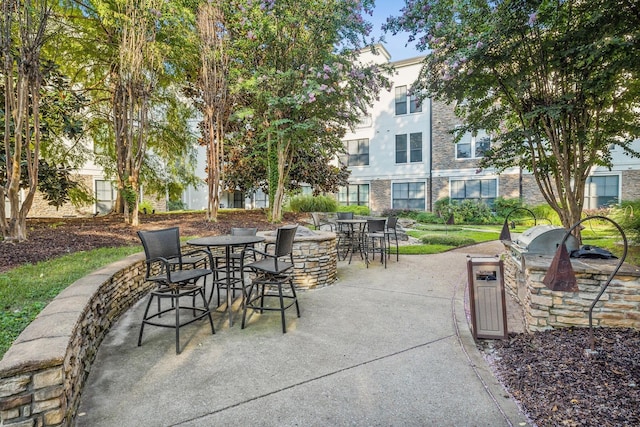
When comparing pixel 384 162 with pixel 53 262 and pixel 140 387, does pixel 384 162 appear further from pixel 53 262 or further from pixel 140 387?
pixel 140 387

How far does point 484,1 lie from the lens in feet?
17.1

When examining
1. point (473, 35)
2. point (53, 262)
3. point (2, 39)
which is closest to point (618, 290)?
point (473, 35)

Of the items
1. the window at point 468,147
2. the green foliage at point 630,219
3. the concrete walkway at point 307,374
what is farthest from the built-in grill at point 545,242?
the window at point 468,147

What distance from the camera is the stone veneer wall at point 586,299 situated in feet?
10.2

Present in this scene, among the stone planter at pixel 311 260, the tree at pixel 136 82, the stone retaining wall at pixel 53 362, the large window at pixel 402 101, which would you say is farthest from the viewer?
the large window at pixel 402 101

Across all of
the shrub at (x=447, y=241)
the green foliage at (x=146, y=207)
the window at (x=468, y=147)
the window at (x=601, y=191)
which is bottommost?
the shrub at (x=447, y=241)

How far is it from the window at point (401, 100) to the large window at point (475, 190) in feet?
16.6

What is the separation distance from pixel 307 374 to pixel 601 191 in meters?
19.0

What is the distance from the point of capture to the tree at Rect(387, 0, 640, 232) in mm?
4445

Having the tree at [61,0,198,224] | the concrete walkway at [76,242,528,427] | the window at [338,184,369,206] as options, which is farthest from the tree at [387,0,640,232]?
the window at [338,184,369,206]

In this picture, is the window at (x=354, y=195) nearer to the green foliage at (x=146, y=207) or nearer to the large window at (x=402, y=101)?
the large window at (x=402, y=101)

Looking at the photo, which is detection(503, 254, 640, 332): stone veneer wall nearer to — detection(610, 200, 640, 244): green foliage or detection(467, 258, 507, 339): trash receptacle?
detection(467, 258, 507, 339): trash receptacle

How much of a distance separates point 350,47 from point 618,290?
9.20 m

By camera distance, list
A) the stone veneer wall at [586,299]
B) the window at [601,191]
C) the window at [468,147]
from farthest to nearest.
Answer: the window at [468,147], the window at [601,191], the stone veneer wall at [586,299]
